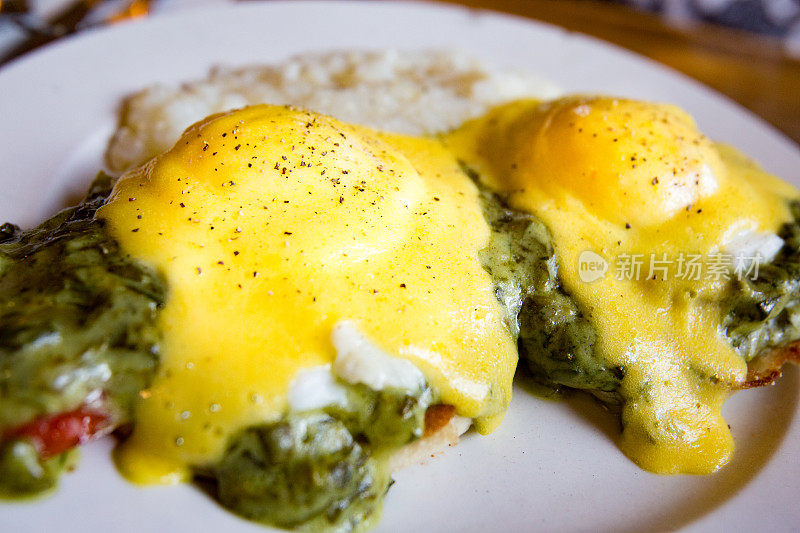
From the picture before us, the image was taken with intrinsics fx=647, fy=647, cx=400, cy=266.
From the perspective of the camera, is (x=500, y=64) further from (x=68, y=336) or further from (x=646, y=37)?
(x=68, y=336)

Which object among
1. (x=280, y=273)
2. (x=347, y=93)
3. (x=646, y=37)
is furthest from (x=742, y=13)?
(x=280, y=273)

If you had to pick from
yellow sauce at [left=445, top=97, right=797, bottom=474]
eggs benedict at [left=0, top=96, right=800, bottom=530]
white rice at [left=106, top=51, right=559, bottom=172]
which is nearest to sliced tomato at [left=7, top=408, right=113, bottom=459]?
eggs benedict at [left=0, top=96, right=800, bottom=530]

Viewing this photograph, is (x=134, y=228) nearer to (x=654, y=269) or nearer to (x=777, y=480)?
(x=654, y=269)

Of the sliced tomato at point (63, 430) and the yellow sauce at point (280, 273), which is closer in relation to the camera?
the sliced tomato at point (63, 430)

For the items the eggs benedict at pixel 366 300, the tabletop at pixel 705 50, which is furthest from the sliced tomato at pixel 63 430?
the tabletop at pixel 705 50

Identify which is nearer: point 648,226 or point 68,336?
point 68,336

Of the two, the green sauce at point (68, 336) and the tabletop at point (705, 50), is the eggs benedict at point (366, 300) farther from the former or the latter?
the tabletop at point (705, 50)

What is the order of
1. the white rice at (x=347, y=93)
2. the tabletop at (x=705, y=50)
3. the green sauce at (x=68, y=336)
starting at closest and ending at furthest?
the green sauce at (x=68, y=336)
the white rice at (x=347, y=93)
the tabletop at (x=705, y=50)
